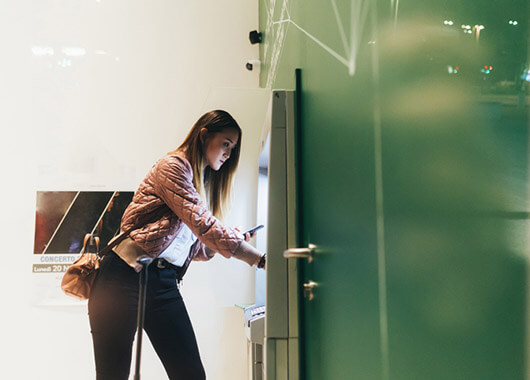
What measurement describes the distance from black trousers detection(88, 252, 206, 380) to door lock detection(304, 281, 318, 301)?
0.84m

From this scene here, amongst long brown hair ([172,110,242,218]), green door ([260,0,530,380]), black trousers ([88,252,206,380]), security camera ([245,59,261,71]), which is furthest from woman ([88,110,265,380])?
security camera ([245,59,261,71])

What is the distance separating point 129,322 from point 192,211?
1.74 feet

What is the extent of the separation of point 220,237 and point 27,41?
2.19 meters

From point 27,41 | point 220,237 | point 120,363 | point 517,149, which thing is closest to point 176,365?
point 120,363

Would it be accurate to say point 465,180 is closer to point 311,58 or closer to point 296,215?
point 311,58

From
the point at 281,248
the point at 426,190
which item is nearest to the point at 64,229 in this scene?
the point at 281,248

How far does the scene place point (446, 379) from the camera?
49 centimetres

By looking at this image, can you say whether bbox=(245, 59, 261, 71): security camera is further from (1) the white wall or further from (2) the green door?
(2) the green door

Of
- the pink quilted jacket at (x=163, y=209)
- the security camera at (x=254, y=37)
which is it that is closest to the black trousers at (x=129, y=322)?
the pink quilted jacket at (x=163, y=209)

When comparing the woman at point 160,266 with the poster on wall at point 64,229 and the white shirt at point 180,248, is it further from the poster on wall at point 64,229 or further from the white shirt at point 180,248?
the poster on wall at point 64,229

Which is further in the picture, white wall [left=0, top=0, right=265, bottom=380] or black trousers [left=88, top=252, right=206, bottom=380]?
white wall [left=0, top=0, right=265, bottom=380]

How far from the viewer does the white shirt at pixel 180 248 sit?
207cm

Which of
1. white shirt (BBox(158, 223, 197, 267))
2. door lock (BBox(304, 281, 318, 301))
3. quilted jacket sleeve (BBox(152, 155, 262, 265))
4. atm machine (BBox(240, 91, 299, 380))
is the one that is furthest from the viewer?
white shirt (BBox(158, 223, 197, 267))

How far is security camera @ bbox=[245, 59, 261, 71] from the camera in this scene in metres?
3.18
